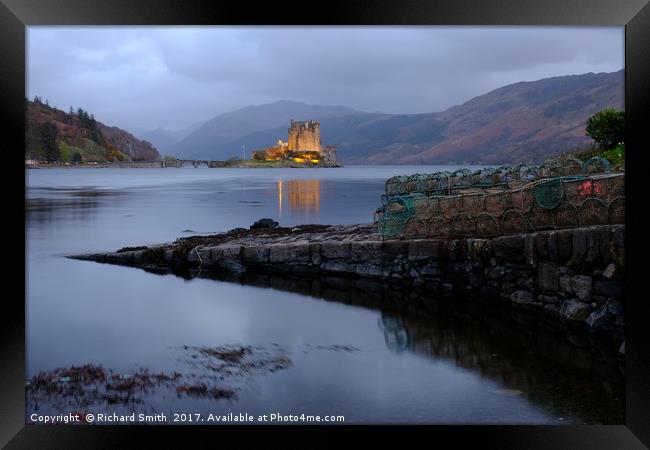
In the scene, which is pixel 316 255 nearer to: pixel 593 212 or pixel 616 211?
pixel 593 212

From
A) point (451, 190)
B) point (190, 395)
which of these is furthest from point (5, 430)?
point (451, 190)

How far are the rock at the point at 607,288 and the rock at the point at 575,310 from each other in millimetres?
262

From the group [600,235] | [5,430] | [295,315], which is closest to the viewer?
[5,430]

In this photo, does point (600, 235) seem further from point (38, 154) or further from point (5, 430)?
point (38, 154)

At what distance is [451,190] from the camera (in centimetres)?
1376

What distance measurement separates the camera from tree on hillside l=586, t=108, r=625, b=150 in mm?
14586

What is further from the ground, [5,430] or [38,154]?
[38,154]

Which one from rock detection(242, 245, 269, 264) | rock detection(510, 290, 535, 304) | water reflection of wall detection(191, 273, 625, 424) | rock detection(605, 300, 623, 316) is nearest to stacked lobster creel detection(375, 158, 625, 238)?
rock detection(510, 290, 535, 304)

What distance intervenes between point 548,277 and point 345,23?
4.95 metres

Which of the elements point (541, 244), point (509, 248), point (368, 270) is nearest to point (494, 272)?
point (509, 248)

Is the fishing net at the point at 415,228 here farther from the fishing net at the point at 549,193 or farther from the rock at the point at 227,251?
the rock at the point at 227,251

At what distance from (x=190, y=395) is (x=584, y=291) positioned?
15.8 feet

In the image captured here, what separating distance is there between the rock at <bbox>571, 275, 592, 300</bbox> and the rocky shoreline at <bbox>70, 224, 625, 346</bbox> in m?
0.01

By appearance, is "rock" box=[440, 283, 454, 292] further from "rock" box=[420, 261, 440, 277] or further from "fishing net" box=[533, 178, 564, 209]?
"fishing net" box=[533, 178, 564, 209]
